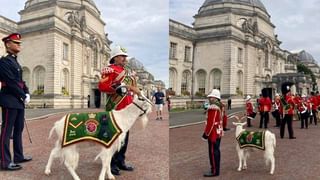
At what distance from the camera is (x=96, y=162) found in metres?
4.03

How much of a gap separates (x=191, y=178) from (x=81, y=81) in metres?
1.96

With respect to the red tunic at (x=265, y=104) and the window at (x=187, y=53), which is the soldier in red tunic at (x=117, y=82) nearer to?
the window at (x=187, y=53)

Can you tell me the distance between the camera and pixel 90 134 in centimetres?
304

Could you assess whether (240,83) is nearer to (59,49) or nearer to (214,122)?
(214,122)

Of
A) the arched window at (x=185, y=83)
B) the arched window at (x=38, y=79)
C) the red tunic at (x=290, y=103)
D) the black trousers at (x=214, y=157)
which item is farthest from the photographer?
the arched window at (x=38, y=79)

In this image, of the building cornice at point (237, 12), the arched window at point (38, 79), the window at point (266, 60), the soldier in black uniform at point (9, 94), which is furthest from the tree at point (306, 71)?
the arched window at point (38, 79)

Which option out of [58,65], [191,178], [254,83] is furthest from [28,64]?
[254,83]

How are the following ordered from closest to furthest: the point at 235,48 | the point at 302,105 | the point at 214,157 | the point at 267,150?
1. the point at 235,48
2. the point at 214,157
3. the point at 267,150
4. the point at 302,105

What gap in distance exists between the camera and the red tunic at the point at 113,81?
10.8 feet

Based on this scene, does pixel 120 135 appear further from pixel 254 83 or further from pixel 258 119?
pixel 258 119

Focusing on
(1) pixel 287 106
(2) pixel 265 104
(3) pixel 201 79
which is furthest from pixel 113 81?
(1) pixel 287 106

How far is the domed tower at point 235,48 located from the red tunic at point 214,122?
1.15 feet

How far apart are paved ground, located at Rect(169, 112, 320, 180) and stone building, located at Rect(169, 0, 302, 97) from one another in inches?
17.8

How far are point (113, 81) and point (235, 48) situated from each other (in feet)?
3.88
